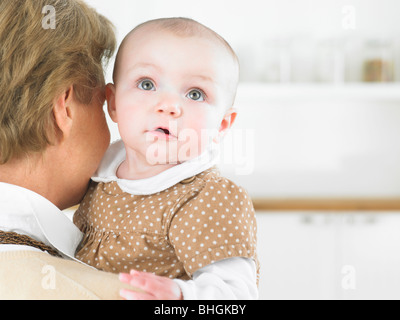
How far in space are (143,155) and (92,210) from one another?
14 cm

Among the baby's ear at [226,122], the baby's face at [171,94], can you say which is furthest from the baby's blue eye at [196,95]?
the baby's ear at [226,122]

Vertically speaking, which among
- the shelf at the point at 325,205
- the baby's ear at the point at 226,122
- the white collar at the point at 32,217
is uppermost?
the baby's ear at the point at 226,122

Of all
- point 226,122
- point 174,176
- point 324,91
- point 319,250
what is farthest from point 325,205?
point 174,176

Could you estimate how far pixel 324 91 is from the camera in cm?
303

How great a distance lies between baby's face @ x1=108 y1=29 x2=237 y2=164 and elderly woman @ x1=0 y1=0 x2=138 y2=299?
0.22 feet

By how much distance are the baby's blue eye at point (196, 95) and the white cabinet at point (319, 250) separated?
6.39 feet

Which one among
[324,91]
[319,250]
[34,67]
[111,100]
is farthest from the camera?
[324,91]

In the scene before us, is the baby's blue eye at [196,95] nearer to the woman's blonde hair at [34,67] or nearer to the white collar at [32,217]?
the woman's blonde hair at [34,67]

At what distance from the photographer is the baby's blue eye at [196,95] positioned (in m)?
0.85

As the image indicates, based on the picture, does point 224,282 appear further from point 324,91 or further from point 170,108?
point 324,91

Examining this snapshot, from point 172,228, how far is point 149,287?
0.51ft
